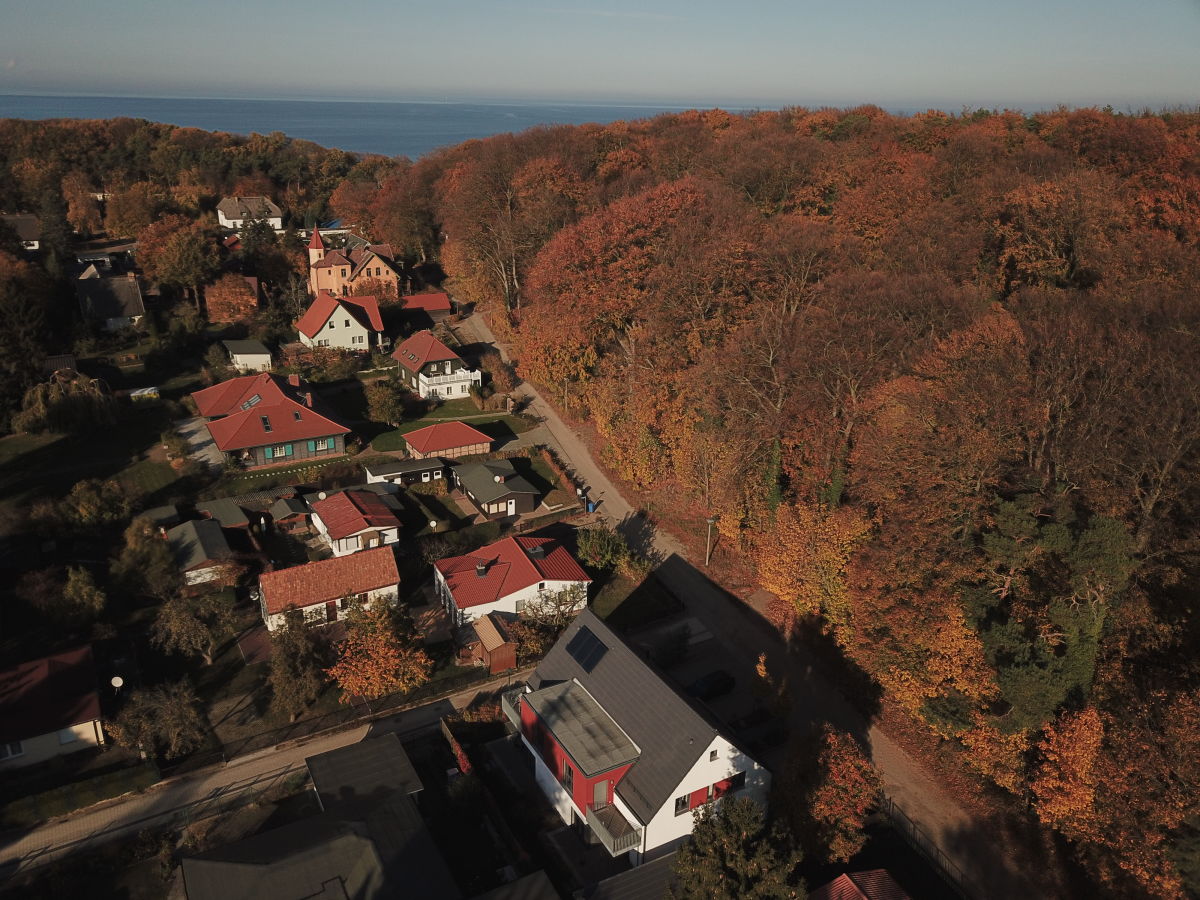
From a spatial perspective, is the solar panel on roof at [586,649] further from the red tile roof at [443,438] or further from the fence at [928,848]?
the red tile roof at [443,438]

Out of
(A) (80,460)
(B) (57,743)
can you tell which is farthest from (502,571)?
(A) (80,460)

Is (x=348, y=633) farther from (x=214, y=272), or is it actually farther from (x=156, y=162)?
(x=156, y=162)

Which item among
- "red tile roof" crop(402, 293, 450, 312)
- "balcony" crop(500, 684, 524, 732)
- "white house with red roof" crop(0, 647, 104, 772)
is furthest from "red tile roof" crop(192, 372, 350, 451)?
"balcony" crop(500, 684, 524, 732)

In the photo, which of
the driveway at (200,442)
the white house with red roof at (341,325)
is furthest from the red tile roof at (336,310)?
the driveway at (200,442)

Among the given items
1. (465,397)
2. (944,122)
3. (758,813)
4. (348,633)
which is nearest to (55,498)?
(348,633)

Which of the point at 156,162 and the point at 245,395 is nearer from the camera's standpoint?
the point at 245,395

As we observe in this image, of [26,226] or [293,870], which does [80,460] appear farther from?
[26,226]

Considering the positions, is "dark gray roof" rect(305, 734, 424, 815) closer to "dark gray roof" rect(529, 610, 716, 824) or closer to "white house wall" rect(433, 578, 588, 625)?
"dark gray roof" rect(529, 610, 716, 824)
